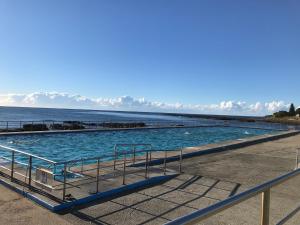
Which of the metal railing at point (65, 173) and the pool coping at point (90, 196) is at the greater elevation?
the metal railing at point (65, 173)

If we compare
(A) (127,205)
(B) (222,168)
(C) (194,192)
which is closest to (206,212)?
(A) (127,205)

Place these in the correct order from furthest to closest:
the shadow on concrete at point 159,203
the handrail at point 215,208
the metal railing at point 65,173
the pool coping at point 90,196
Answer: the metal railing at point 65,173
the pool coping at point 90,196
the shadow on concrete at point 159,203
the handrail at point 215,208

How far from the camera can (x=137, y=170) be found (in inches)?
437

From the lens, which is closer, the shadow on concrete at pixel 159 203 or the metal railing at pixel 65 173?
the shadow on concrete at pixel 159 203

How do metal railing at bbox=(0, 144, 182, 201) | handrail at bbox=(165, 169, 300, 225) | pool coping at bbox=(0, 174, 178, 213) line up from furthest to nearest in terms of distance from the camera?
metal railing at bbox=(0, 144, 182, 201)
pool coping at bbox=(0, 174, 178, 213)
handrail at bbox=(165, 169, 300, 225)

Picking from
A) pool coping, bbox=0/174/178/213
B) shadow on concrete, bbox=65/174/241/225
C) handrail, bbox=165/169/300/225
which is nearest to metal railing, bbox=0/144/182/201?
pool coping, bbox=0/174/178/213

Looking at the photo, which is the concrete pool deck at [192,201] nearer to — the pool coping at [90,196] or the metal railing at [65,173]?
the pool coping at [90,196]

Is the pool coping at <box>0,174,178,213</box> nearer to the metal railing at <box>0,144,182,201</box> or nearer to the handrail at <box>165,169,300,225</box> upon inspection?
the metal railing at <box>0,144,182,201</box>

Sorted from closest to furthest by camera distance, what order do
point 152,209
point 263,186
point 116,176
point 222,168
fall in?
point 263,186 → point 152,209 → point 116,176 → point 222,168

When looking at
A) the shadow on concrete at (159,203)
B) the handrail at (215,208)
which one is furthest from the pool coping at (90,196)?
the handrail at (215,208)

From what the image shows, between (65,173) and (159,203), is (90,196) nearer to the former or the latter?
(65,173)

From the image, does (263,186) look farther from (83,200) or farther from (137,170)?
(137,170)

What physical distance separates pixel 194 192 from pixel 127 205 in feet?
7.31

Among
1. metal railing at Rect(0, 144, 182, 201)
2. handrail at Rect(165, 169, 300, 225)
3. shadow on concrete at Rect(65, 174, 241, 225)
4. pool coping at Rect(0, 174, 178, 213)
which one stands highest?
handrail at Rect(165, 169, 300, 225)
